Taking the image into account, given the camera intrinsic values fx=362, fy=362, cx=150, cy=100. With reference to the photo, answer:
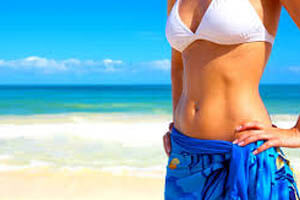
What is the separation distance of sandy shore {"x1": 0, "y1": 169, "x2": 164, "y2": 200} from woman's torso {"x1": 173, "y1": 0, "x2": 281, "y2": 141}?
7.59ft

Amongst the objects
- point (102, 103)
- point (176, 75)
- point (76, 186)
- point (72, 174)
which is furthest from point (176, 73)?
point (102, 103)

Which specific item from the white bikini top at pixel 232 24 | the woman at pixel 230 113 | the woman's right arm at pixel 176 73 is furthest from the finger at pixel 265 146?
the woman's right arm at pixel 176 73

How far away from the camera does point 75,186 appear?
3.76m

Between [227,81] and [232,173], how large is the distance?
32cm

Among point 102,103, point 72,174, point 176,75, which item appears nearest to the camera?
point 176,75

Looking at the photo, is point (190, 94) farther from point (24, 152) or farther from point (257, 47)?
point (24, 152)

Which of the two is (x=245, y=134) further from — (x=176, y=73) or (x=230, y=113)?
(x=176, y=73)

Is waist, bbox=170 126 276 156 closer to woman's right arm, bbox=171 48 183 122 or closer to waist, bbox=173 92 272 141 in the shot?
waist, bbox=173 92 272 141

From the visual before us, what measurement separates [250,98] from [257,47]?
18 centimetres

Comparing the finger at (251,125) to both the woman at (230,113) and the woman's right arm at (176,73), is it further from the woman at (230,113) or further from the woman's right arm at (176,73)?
the woman's right arm at (176,73)

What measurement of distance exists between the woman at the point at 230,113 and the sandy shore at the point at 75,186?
227 centimetres

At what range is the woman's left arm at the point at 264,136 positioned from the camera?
1.20 metres

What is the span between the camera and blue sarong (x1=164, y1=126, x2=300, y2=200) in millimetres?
1175

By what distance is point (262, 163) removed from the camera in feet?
3.90
